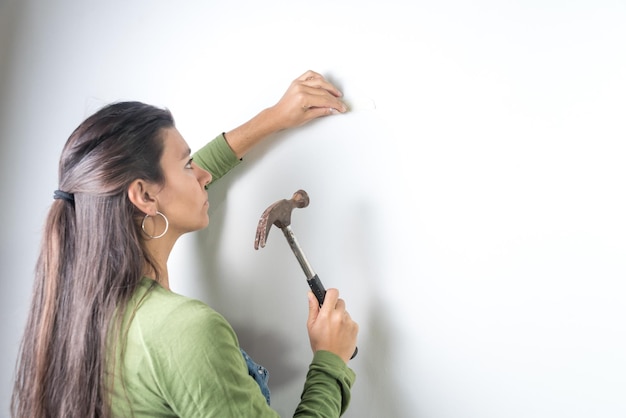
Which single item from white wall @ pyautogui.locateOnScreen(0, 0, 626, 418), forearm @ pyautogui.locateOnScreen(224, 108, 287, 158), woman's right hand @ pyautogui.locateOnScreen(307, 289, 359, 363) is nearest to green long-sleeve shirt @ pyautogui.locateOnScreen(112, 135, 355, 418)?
woman's right hand @ pyautogui.locateOnScreen(307, 289, 359, 363)

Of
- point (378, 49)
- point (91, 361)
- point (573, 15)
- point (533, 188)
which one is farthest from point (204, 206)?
point (573, 15)

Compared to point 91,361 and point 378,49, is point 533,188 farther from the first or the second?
point 91,361

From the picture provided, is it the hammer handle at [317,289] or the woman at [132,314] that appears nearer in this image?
the woman at [132,314]

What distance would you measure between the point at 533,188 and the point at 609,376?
30 cm

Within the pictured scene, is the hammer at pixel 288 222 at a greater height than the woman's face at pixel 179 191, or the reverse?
the woman's face at pixel 179 191

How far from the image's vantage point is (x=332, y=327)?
100 centimetres

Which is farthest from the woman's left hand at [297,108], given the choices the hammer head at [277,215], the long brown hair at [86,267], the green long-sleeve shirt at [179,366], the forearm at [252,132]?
the green long-sleeve shirt at [179,366]

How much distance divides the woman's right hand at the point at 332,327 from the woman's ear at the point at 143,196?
1.05 ft

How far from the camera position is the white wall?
0.89 meters

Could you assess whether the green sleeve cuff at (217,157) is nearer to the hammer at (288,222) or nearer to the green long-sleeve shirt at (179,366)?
the hammer at (288,222)

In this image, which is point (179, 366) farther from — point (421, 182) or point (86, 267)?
point (421, 182)

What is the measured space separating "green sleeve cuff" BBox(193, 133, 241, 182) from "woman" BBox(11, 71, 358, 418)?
18 centimetres

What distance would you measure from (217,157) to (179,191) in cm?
24

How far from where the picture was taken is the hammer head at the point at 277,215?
984mm
